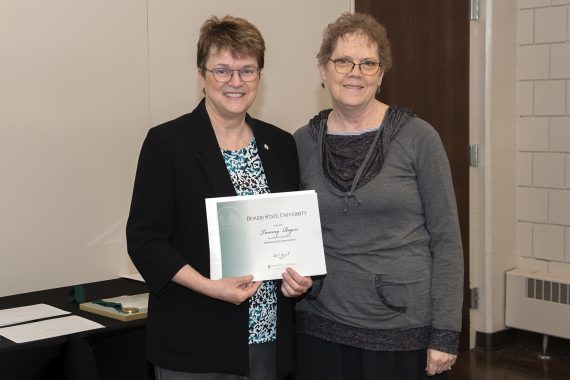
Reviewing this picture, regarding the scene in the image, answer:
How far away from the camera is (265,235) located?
2.11 metres

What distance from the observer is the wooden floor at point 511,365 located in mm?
4418

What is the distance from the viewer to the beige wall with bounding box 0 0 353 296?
3.08m

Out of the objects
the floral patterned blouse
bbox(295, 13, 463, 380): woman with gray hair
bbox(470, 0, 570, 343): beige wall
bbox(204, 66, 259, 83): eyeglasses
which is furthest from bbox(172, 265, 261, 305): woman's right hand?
bbox(470, 0, 570, 343): beige wall

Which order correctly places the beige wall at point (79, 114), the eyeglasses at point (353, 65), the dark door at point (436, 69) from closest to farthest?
the eyeglasses at point (353, 65)
the beige wall at point (79, 114)
the dark door at point (436, 69)

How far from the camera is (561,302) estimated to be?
468cm

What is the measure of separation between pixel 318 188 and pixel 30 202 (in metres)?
1.42

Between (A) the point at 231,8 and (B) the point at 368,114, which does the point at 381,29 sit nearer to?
(B) the point at 368,114

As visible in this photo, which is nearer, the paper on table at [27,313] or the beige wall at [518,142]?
the paper on table at [27,313]

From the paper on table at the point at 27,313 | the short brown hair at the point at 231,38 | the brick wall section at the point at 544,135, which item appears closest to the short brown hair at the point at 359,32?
the short brown hair at the point at 231,38

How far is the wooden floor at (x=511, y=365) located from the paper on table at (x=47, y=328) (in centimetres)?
241

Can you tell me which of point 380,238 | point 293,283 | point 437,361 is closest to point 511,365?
point 437,361

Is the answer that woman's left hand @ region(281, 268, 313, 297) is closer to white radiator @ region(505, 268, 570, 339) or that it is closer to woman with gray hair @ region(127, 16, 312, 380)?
woman with gray hair @ region(127, 16, 312, 380)

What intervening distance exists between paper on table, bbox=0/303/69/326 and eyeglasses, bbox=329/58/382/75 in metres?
1.35
